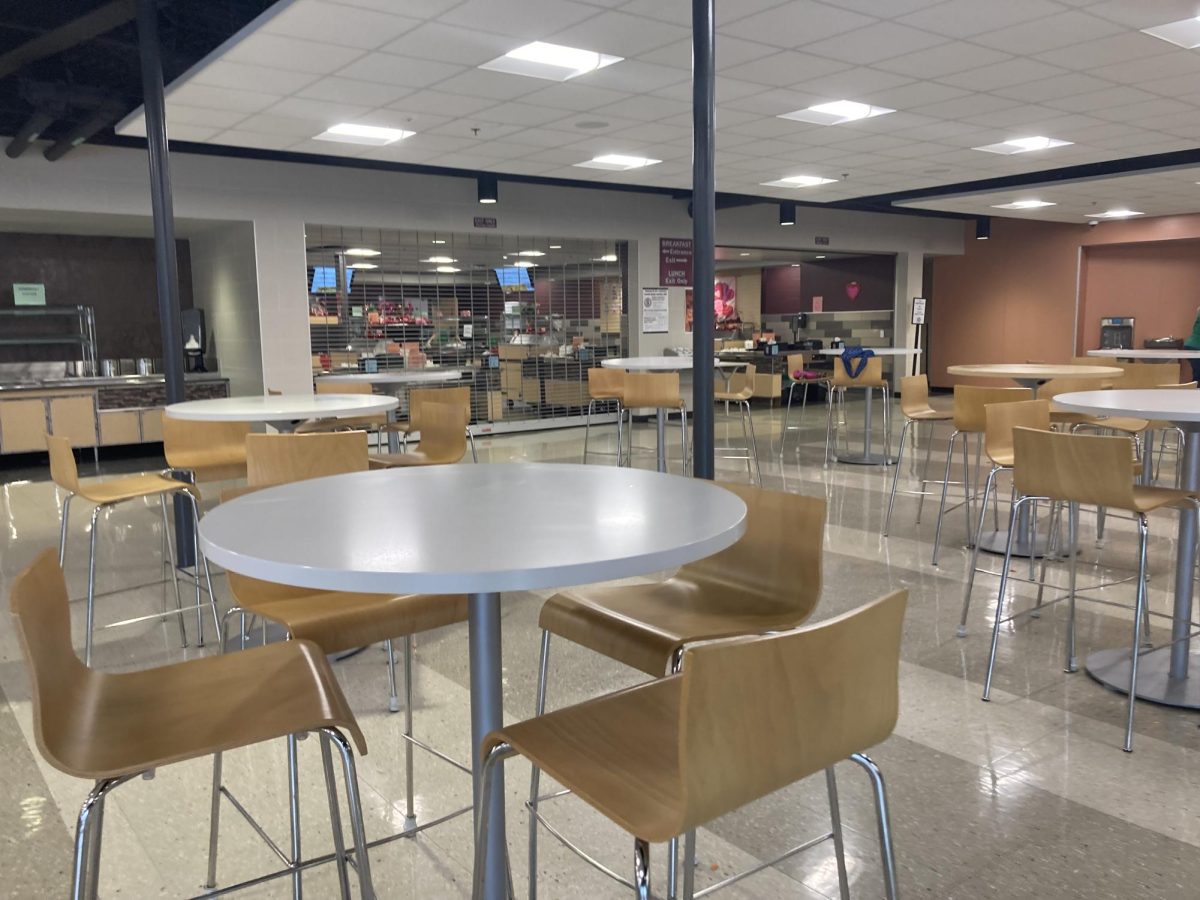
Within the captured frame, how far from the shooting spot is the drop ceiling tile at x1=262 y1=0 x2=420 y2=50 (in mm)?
4328

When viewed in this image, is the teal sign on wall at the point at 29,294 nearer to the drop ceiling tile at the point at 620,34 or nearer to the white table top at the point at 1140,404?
the drop ceiling tile at the point at 620,34

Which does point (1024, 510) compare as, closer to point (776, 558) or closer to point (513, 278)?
point (776, 558)

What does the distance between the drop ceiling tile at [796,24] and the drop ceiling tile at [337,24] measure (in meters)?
1.71

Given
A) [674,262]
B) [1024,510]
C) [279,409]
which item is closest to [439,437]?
[279,409]

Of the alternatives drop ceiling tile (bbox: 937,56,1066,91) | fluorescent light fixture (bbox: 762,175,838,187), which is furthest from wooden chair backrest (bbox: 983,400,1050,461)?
fluorescent light fixture (bbox: 762,175,838,187)

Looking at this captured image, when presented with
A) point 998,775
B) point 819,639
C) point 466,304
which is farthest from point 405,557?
point 466,304

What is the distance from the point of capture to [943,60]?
533 centimetres

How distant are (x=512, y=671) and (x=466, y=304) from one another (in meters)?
7.62

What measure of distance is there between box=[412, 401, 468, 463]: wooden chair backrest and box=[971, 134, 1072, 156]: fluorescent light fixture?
5.98 metres

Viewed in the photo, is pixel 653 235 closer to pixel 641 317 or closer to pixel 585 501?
pixel 641 317

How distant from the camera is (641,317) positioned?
11.5m

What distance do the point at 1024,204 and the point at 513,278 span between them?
22.4 ft

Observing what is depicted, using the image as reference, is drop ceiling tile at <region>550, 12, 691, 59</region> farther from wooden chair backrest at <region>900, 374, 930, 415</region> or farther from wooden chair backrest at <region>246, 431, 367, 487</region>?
wooden chair backrest at <region>246, 431, 367, 487</region>

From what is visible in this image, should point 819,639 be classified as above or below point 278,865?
above
